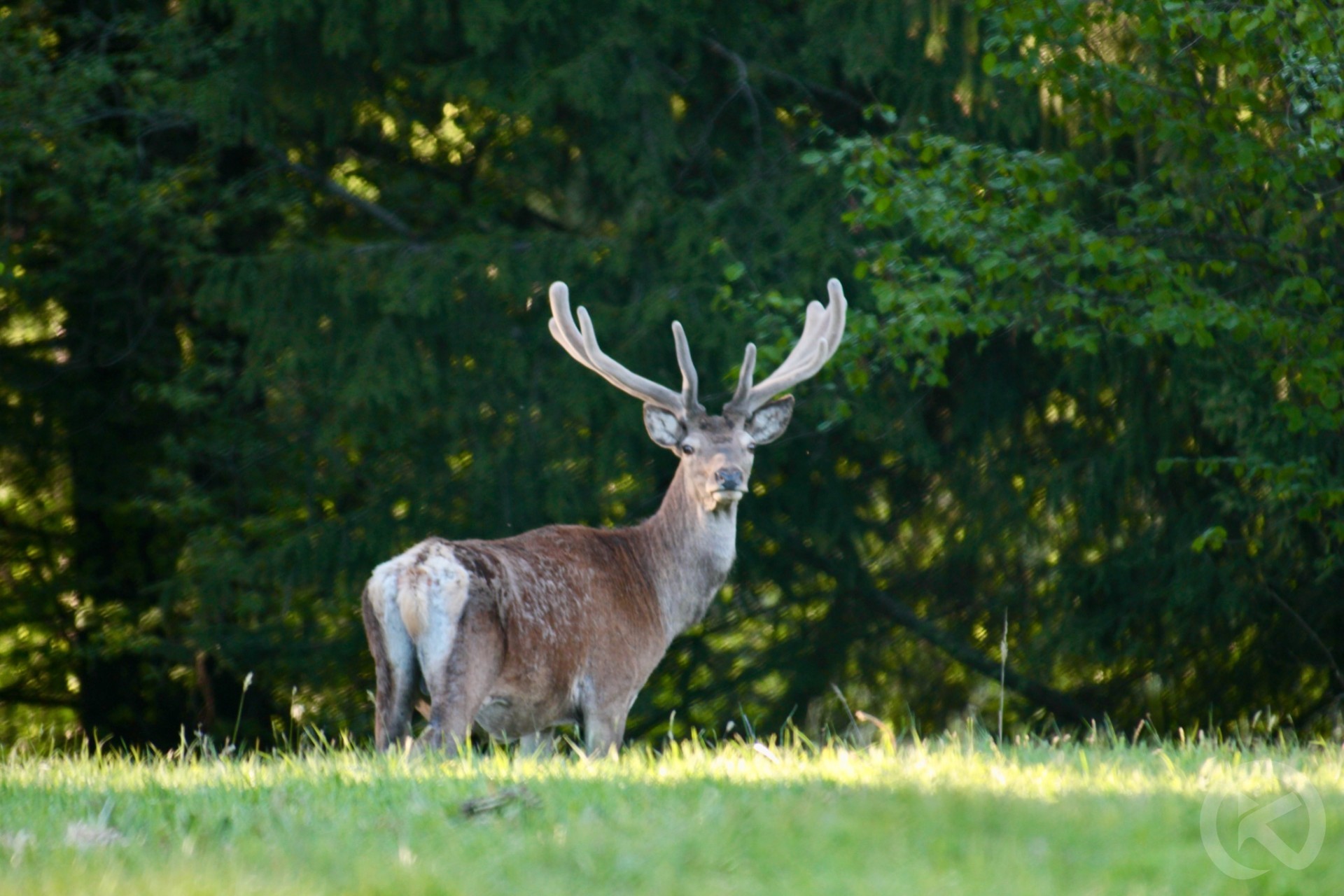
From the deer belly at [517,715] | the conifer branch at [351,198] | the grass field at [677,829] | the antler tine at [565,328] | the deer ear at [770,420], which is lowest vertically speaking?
the deer belly at [517,715]

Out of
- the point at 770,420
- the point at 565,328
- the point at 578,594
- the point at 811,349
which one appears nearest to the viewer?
the point at 578,594

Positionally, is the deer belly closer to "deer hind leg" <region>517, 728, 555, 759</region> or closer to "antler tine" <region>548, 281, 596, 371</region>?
"deer hind leg" <region>517, 728, 555, 759</region>

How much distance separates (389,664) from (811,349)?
11.1 ft

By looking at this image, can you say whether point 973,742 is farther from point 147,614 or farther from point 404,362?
point 147,614

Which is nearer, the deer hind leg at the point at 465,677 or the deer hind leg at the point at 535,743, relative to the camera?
the deer hind leg at the point at 465,677

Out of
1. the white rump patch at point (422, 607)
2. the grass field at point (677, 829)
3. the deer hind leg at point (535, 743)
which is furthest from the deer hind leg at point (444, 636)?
the grass field at point (677, 829)

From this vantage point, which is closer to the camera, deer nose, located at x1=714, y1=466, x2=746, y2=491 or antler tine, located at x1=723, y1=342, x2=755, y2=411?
deer nose, located at x1=714, y1=466, x2=746, y2=491

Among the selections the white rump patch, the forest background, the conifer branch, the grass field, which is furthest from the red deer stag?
the conifer branch

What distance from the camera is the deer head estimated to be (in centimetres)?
734

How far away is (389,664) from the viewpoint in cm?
595

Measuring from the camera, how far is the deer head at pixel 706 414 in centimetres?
734

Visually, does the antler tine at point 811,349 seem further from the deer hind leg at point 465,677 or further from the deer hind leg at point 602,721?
the deer hind leg at point 465,677

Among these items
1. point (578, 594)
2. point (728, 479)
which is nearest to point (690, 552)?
point (728, 479)

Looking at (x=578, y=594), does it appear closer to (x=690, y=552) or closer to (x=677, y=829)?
(x=690, y=552)
